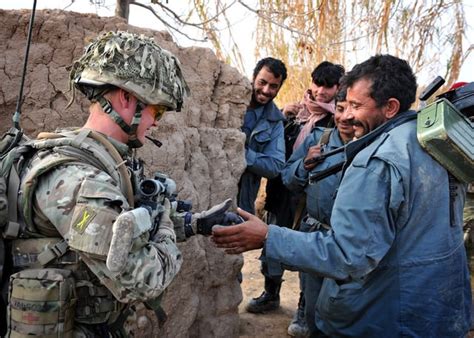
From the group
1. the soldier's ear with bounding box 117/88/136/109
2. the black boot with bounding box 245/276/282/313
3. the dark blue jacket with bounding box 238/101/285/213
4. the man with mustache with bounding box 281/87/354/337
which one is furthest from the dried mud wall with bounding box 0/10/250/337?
the soldier's ear with bounding box 117/88/136/109

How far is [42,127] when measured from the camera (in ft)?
8.70

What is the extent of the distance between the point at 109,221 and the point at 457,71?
244 inches

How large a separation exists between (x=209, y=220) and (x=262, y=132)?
1.76m

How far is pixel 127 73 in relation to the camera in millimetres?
1671

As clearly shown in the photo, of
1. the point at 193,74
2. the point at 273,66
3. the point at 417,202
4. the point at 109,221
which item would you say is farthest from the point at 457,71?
the point at 109,221

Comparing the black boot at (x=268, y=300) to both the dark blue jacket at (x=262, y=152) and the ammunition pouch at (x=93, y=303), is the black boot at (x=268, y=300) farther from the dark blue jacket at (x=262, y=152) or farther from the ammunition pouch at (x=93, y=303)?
the ammunition pouch at (x=93, y=303)

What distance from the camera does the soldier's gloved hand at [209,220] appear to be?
2.04 meters

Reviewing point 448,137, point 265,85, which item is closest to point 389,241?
point 448,137

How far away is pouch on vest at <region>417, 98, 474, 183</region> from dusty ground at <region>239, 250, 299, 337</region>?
240 cm

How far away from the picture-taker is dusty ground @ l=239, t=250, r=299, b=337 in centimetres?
382

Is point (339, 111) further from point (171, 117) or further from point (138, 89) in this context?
point (138, 89)

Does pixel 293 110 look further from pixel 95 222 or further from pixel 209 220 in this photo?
pixel 95 222

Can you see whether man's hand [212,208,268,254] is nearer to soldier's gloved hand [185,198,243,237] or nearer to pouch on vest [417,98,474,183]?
soldier's gloved hand [185,198,243,237]

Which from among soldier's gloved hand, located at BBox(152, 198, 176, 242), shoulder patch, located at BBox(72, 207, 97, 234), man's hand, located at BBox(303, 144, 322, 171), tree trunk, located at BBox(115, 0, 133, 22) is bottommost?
soldier's gloved hand, located at BBox(152, 198, 176, 242)
